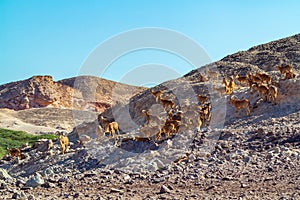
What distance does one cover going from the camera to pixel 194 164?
457 inches

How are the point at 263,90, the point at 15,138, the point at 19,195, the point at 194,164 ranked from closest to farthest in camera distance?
the point at 19,195, the point at 194,164, the point at 263,90, the point at 15,138

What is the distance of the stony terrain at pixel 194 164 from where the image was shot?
31.8 ft

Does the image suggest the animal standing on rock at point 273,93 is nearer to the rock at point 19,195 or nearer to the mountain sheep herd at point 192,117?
the mountain sheep herd at point 192,117

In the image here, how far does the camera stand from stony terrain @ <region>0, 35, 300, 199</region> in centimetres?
970

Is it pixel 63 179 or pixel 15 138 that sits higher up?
pixel 15 138

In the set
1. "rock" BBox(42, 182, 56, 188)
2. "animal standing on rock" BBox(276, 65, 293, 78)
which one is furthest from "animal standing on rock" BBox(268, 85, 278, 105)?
"rock" BBox(42, 182, 56, 188)

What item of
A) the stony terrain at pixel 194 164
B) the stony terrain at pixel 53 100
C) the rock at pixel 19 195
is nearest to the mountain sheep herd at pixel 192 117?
the stony terrain at pixel 194 164

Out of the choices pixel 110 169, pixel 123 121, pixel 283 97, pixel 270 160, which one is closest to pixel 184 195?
pixel 270 160

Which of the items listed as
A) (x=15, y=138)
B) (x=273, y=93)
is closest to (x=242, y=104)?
(x=273, y=93)

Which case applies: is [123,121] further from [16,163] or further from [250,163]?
[250,163]

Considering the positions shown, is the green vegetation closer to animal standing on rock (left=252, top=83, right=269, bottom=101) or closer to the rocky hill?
animal standing on rock (left=252, top=83, right=269, bottom=101)

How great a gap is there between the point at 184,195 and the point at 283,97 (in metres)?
8.52

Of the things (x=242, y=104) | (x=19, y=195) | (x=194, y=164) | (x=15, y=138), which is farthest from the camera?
(x=15, y=138)

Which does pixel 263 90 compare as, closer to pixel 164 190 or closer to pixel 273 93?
pixel 273 93
